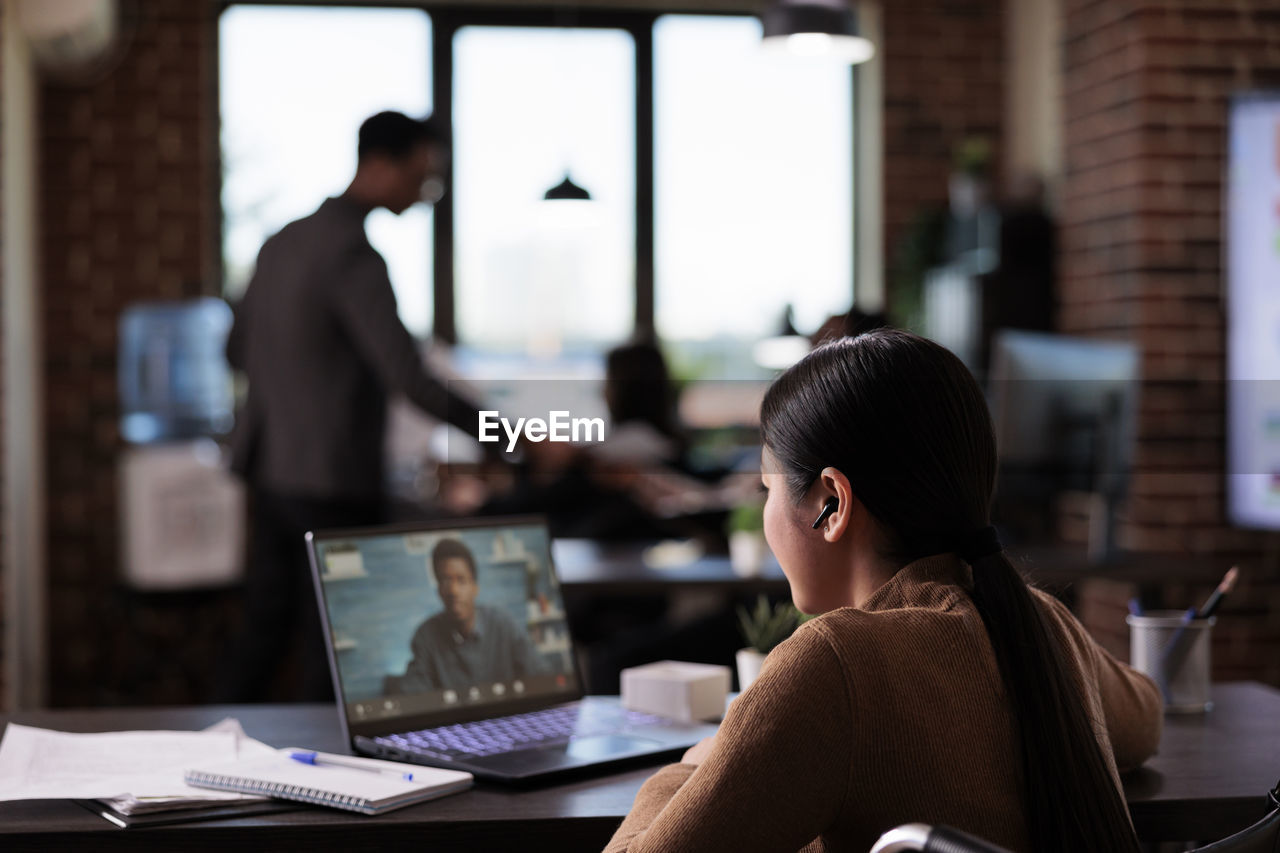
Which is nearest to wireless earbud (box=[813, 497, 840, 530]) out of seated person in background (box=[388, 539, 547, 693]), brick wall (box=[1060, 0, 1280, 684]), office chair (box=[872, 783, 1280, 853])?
office chair (box=[872, 783, 1280, 853])

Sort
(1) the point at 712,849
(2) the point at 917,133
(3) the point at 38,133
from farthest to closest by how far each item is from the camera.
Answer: (2) the point at 917,133
(3) the point at 38,133
(1) the point at 712,849

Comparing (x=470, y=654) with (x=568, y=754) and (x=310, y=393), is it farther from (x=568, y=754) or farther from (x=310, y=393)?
(x=310, y=393)

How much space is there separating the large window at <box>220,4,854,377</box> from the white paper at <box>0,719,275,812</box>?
407 centimetres

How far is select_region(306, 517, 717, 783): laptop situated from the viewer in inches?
57.2

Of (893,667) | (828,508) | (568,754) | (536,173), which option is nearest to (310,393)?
(568,754)

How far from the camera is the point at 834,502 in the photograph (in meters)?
1.12

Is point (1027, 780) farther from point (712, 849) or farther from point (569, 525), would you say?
point (569, 525)

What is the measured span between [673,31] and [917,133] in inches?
42.2

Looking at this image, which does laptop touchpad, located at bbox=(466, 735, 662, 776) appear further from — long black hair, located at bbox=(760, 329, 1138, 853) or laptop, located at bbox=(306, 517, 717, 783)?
long black hair, located at bbox=(760, 329, 1138, 853)

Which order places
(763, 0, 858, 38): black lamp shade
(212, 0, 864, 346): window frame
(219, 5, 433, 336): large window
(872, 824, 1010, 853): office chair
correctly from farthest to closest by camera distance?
1. (212, 0, 864, 346): window frame
2. (219, 5, 433, 336): large window
3. (763, 0, 858, 38): black lamp shade
4. (872, 824, 1010, 853): office chair

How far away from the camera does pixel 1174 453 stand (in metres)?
3.87

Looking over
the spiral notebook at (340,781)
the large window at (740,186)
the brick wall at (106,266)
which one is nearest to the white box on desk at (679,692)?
the spiral notebook at (340,781)

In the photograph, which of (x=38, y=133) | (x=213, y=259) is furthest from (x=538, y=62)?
(x=38, y=133)

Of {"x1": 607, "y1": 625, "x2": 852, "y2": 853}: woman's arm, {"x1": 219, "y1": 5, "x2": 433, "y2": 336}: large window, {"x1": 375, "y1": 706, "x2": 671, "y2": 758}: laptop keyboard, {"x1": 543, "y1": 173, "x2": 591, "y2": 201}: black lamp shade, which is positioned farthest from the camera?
{"x1": 219, "y1": 5, "x2": 433, "y2": 336}: large window
